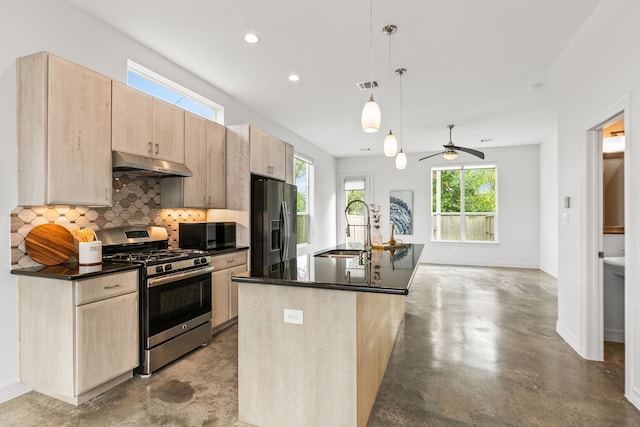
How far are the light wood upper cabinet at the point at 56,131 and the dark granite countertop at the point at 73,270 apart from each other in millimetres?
→ 464

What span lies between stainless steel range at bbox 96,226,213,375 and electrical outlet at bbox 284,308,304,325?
1.32 meters

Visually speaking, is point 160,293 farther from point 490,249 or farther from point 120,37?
point 490,249

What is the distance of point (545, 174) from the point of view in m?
7.23

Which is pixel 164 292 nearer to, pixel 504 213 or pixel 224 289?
pixel 224 289

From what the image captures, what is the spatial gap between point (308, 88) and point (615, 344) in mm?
4324

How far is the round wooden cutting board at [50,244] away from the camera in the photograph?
239cm

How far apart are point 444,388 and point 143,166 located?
294 cm

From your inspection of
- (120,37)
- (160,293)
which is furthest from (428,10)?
(160,293)

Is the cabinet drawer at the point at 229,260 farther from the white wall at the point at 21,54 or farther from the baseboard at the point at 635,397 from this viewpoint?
the baseboard at the point at 635,397

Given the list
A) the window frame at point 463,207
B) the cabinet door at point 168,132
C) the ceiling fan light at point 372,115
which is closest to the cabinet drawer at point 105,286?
the cabinet door at point 168,132

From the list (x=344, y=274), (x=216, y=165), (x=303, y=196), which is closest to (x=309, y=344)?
(x=344, y=274)

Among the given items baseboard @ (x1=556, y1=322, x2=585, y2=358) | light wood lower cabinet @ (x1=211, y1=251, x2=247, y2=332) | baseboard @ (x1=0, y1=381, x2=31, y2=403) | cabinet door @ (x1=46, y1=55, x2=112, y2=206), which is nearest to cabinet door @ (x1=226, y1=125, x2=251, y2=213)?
light wood lower cabinet @ (x1=211, y1=251, x2=247, y2=332)

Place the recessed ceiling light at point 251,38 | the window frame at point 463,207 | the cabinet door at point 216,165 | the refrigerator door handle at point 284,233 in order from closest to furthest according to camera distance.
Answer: the recessed ceiling light at point 251,38
the cabinet door at point 216,165
the refrigerator door handle at point 284,233
the window frame at point 463,207

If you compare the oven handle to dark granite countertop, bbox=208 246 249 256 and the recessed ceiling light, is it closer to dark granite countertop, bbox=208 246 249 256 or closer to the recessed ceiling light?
dark granite countertop, bbox=208 246 249 256
